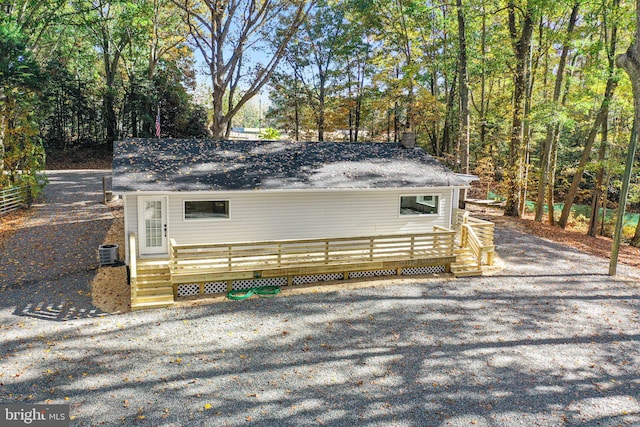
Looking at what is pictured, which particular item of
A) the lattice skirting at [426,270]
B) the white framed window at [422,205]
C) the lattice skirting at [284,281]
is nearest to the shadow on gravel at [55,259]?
the lattice skirting at [284,281]

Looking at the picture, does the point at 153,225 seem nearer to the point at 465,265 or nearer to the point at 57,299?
the point at 57,299

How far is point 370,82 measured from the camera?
99.4 feet

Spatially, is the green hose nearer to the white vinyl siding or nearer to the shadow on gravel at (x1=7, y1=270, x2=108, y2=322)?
the white vinyl siding

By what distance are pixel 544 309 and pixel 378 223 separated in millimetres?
5157

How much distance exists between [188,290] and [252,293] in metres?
1.53

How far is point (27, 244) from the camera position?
13.2 m

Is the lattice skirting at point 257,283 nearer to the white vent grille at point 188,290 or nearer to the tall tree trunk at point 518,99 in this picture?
the white vent grille at point 188,290

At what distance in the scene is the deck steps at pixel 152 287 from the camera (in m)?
9.08

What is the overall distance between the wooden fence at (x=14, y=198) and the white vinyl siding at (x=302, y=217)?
1023 cm

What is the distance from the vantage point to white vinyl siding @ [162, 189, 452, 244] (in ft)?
36.7

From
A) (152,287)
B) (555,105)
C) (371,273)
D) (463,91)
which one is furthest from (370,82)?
(152,287)

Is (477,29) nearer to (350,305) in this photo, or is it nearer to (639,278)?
(639,278)

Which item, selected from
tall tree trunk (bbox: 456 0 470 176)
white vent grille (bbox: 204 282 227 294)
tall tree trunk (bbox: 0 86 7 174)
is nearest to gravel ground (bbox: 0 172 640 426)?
white vent grille (bbox: 204 282 227 294)

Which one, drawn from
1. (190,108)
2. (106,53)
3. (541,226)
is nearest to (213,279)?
(541,226)
